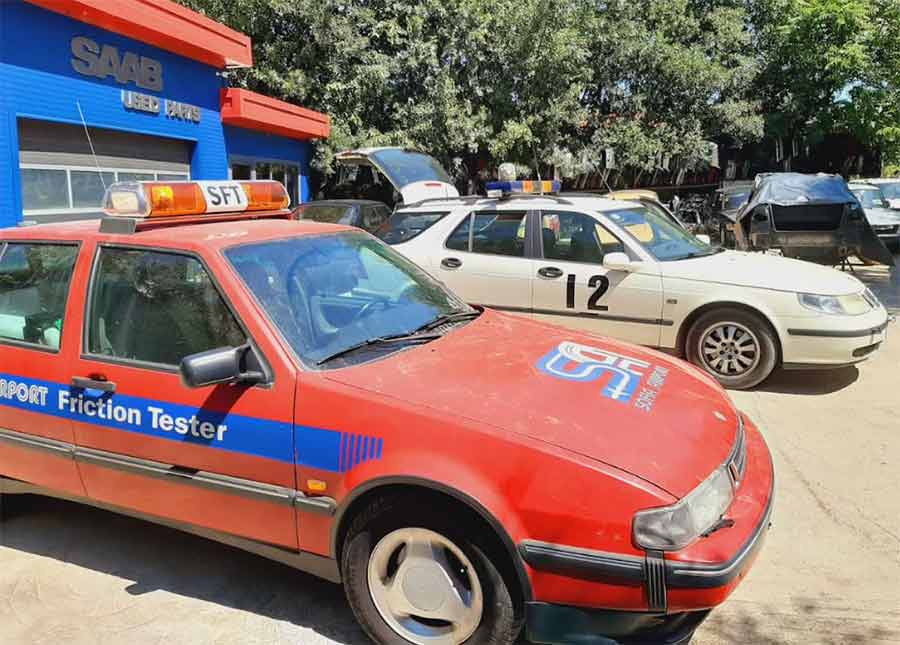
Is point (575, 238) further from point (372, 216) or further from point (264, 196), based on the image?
point (372, 216)

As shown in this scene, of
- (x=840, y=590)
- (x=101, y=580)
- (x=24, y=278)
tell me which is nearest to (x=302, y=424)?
(x=101, y=580)

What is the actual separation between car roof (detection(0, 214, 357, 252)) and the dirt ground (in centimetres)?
153

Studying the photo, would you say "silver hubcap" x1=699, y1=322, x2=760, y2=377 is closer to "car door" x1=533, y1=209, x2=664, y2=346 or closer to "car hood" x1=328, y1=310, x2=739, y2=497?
"car door" x1=533, y1=209, x2=664, y2=346

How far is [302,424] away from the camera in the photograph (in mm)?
2539

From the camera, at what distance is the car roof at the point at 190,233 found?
3016mm

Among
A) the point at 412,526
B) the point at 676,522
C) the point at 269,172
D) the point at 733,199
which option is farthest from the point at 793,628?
the point at 733,199

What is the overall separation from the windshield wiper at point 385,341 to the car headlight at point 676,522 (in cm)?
127

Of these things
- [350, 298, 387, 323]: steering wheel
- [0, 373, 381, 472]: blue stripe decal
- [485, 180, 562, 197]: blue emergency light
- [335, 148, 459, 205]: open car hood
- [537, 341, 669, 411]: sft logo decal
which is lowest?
[0, 373, 381, 472]: blue stripe decal

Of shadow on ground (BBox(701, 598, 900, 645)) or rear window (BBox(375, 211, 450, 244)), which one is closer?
shadow on ground (BBox(701, 598, 900, 645))

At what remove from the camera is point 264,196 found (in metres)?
3.92

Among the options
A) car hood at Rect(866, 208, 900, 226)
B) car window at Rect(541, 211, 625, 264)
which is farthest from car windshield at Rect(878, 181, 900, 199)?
car window at Rect(541, 211, 625, 264)

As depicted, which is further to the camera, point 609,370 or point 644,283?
Result: point 644,283

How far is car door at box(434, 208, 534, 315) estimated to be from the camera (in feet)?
21.6

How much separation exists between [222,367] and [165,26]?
11160 mm
